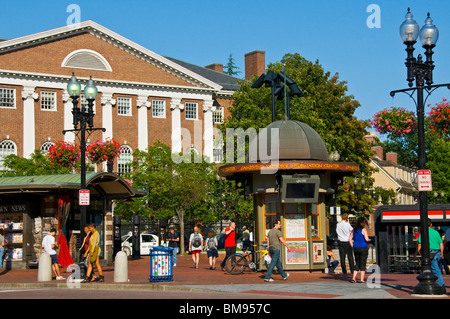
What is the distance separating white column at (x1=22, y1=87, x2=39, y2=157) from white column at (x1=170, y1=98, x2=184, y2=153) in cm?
1232

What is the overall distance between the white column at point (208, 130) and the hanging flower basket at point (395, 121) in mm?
42077

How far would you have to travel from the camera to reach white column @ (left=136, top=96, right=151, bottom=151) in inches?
2429

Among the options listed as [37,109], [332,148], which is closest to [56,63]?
[37,109]

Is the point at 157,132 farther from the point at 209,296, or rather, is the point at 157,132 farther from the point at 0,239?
the point at 209,296

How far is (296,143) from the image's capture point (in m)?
23.2

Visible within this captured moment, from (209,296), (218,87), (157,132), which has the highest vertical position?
(218,87)

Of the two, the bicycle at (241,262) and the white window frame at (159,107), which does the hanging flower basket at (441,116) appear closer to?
the bicycle at (241,262)

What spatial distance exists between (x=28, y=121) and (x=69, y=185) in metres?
31.2

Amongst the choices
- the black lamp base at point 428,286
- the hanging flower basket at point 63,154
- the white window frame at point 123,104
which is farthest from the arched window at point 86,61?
the black lamp base at point 428,286

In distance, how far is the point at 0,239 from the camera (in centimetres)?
2606

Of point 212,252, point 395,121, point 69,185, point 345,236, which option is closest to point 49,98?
point 69,185

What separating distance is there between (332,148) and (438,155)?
3284 cm
